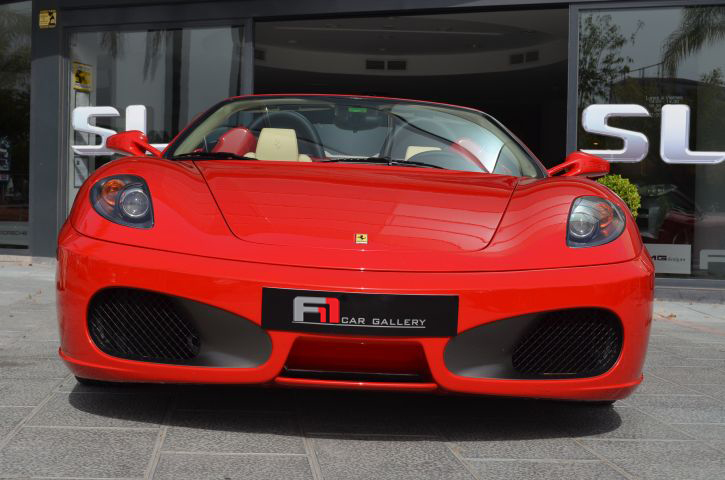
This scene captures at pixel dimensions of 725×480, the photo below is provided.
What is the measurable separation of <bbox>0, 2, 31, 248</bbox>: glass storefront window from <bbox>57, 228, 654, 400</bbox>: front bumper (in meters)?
8.12

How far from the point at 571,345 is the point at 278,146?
5.16 ft

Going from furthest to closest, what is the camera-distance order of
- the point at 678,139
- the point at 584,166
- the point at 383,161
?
the point at 678,139, the point at 584,166, the point at 383,161

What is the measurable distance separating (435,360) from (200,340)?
2.16 ft

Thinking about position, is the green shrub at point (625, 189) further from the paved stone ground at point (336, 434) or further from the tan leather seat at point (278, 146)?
the tan leather seat at point (278, 146)

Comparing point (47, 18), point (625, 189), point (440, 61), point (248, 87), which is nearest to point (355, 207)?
point (625, 189)

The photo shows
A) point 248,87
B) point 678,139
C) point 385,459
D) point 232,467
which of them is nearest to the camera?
point 232,467

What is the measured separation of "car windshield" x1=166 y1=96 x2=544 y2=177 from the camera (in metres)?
3.58

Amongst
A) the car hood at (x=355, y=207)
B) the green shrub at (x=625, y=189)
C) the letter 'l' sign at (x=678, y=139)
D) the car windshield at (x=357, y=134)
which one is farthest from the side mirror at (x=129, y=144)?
the letter 'l' sign at (x=678, y=139)

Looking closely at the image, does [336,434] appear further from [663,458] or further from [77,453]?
[663,458]

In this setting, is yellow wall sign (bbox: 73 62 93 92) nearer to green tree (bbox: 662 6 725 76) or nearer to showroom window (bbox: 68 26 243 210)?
showroom window (bbox: 68 26 243 210)

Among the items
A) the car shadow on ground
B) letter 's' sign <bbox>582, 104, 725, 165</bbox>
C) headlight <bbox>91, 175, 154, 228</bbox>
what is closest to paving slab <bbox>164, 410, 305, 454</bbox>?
the car shadow on ground

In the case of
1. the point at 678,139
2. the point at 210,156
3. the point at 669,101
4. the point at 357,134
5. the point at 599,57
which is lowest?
the point at 210,156

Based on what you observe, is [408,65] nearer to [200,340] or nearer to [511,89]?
[511,89]

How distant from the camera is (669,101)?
8555 millimetres
